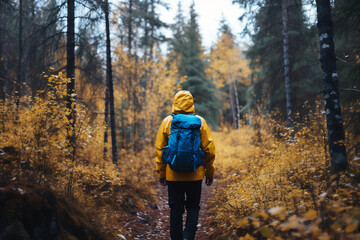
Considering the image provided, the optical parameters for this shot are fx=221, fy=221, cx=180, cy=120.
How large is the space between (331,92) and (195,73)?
16.8 m

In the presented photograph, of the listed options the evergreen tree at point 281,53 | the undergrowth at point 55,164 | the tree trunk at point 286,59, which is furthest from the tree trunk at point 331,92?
the evergreen tree at point 281,53

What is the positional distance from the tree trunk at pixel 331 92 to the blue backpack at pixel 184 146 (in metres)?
2.74

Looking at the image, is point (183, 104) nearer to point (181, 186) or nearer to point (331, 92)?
point (181, 186)

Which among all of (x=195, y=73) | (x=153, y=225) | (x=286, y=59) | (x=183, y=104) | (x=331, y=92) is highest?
(x=195, y=73)

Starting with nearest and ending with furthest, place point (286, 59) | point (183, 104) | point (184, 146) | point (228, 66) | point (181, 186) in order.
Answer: point (184, 146) → point (181, 186) → point (183, 104) → point (286, 59) → point (228, 66)

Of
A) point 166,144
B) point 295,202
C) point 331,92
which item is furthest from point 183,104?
point 331,92

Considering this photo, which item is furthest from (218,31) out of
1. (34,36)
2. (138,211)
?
(138,211)

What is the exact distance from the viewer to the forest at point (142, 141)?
9.12 ft

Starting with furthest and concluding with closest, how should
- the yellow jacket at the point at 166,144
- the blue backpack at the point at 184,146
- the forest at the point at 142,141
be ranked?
1. the yellow jacket at the point at 166,144
2. the blue backpack at the point at 184,146
3. the forest at the point at 142,141

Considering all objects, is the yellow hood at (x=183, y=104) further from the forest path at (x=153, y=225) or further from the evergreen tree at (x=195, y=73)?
the evergreen tree at (x=195, y=73)

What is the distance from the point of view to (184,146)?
3109 millimetres

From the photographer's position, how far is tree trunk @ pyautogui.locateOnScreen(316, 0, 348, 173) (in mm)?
4148

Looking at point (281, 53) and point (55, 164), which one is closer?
point (55, 164)

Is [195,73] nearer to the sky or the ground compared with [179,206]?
nearer to the sky
